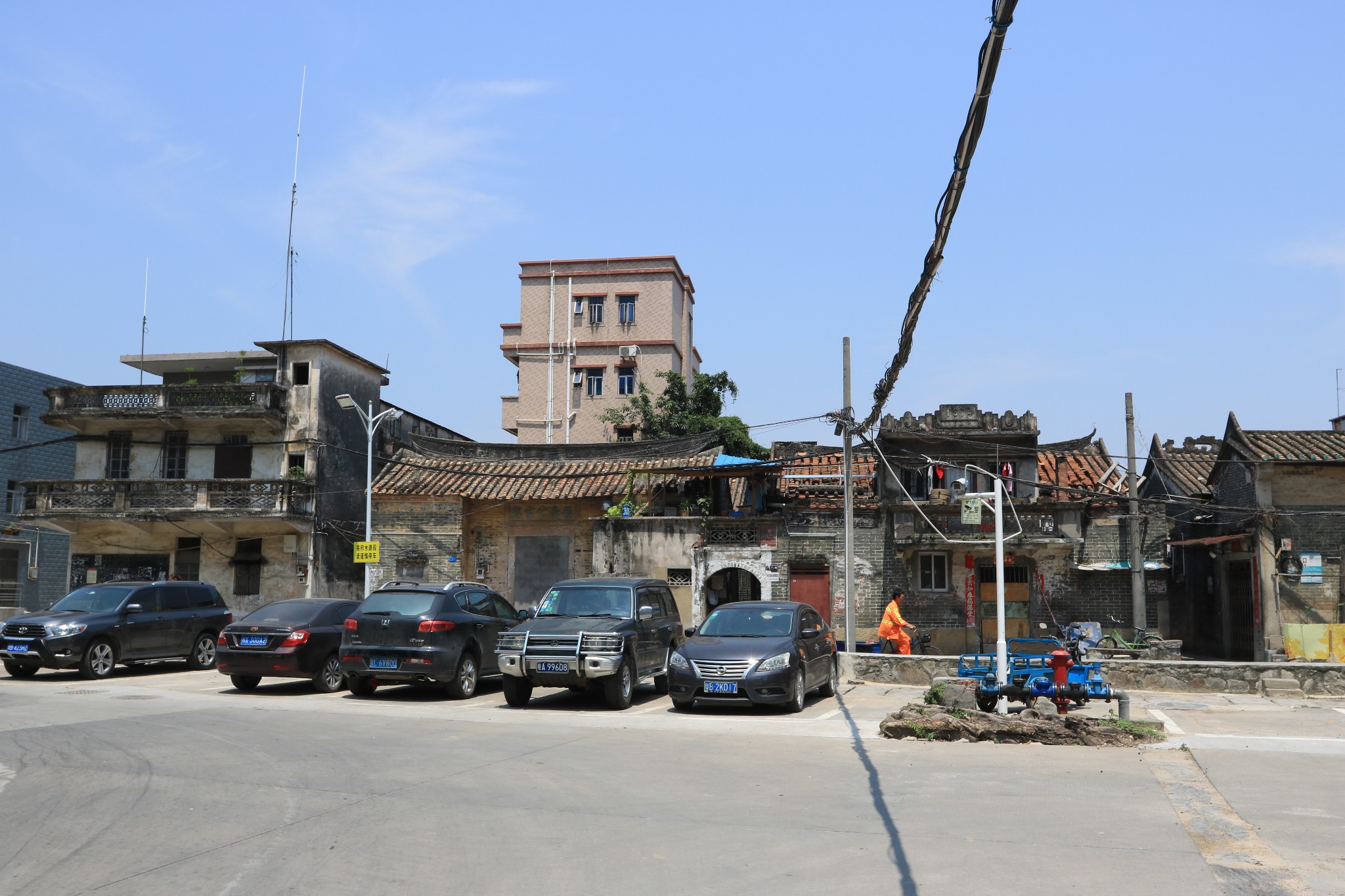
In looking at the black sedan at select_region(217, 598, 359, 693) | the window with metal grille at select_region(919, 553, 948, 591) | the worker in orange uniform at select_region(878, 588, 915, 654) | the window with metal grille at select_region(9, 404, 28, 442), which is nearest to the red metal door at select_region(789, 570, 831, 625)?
the window with metal grille at select_region(919, 553, 948, 591)

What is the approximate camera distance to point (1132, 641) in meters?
28.2

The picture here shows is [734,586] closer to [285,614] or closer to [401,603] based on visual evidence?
[285,614]

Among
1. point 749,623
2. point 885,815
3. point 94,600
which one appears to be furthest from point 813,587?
point 885,815

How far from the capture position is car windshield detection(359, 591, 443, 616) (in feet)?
53.4

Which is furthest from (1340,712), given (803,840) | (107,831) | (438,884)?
(107,831)

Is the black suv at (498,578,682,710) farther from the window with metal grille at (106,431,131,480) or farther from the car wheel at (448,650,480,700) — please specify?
the window with metal grille at (106,431,131,480)

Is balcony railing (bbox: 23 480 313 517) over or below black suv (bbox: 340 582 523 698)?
over

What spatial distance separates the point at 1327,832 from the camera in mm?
7684

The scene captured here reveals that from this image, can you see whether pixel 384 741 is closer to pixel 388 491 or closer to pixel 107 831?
pixel 107 831

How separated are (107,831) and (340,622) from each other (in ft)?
36.9

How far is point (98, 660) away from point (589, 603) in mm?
9477

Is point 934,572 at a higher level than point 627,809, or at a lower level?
higher

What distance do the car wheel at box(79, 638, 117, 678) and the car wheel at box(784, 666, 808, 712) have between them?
484 inches

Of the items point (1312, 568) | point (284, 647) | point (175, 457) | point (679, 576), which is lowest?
point (284, 647)
